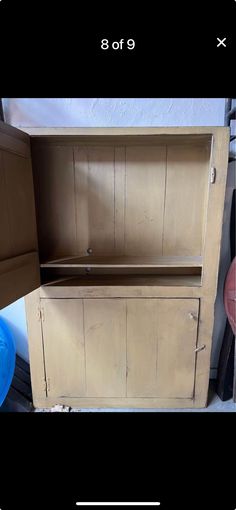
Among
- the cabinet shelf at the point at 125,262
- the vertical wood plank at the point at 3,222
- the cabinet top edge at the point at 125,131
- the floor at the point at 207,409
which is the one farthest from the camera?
the floor at the point at 207,409

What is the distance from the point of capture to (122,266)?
1021mm

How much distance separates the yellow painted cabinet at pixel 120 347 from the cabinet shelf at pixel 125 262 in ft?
0.53

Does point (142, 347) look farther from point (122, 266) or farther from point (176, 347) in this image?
point (122, 266)

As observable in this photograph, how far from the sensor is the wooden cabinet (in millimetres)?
1047

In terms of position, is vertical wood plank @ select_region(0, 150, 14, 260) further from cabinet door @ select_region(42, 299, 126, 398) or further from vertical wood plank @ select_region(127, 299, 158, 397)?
vertical wood plank @ select_region(127, 299, 158, 397)

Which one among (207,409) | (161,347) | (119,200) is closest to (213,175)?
(119,200)

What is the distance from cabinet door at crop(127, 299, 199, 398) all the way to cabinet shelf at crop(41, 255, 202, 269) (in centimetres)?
16

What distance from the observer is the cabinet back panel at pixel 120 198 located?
105 cm

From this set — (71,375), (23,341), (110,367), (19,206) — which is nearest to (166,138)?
(19,206)

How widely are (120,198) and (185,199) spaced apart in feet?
0.96

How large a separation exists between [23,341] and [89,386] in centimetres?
46

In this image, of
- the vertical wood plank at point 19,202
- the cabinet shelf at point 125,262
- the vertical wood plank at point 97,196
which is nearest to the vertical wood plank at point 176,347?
the cabinet shelf at point 125,262

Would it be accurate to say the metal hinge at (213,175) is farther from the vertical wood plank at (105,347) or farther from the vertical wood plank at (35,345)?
the vertical wood plank at (35,345)

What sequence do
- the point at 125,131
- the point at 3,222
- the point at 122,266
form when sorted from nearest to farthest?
the point at 3,222 → the point at 125,131 → the point at 122,266
